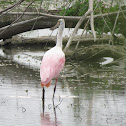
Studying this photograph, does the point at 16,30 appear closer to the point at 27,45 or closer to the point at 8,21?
the point at 8,21

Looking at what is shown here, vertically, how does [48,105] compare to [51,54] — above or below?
below

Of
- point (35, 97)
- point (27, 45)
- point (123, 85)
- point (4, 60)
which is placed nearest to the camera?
point (35, 97)

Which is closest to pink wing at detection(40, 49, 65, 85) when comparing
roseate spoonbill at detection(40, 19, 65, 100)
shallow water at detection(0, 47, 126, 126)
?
roseate spoonbill at detection(40, 19, 65, 100)

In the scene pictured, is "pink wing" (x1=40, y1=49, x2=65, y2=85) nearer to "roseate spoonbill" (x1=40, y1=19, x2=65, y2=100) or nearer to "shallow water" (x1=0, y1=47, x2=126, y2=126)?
"roseate spoonbill" (x1=40, y1=19, x2=65, y2=100)

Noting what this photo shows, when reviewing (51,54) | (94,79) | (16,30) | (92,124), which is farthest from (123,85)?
(16,30)

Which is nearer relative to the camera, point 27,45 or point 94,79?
point 94,79

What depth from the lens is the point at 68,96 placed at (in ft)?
28.6

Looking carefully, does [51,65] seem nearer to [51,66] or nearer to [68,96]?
[51,66]

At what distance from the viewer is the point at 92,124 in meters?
6.76

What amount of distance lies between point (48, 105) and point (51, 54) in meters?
1.20

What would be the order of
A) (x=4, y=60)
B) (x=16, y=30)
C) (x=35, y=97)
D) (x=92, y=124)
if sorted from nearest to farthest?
(x=92, y=124) < (x=35, y=97) < (x=4, y=60) < (x=16, y=30)

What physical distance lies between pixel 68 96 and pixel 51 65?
63 centimetres

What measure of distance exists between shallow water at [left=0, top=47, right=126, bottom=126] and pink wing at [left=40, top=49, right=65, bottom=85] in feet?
1.35

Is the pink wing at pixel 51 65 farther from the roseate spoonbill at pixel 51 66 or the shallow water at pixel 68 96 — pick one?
the shallow water at pixel 68 96
